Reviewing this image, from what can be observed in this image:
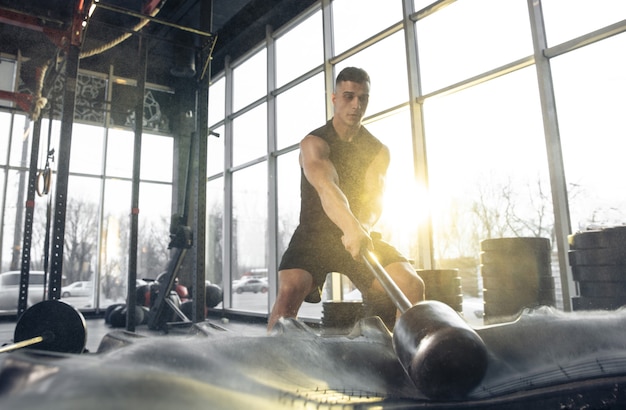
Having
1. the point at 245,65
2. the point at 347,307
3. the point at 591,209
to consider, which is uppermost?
the point at 245,65

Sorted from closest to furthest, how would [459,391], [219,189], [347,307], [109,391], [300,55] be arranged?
[109,391], [459,391], [347,307], [300,55], [219,189]

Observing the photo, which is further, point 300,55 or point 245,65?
point 245,65

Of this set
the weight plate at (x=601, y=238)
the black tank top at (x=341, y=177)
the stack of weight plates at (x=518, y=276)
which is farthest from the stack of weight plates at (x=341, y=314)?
the black tank top at (x=341, y=177)

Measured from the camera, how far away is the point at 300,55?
645cm

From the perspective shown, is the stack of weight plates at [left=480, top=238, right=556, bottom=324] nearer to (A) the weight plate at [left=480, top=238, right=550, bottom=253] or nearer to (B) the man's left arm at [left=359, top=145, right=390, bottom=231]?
(A) the weight plate at [left=480, top=238, right=550, bottom=253]

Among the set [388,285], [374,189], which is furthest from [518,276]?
[388,285]

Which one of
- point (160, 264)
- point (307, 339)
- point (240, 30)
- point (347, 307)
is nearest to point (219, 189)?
point (160, 264)

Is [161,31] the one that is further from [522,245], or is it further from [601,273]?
[601,273]

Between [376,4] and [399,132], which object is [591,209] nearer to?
[399,132]

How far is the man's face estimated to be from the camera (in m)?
1.93

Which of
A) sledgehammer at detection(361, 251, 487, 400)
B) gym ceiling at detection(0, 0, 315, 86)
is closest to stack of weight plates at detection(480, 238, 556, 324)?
sledgehammer at detection(361, 251, 487, 400)

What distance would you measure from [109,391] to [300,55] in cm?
635

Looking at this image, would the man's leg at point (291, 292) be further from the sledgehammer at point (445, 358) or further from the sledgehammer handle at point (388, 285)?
the sledgehammer at point (445, 358)

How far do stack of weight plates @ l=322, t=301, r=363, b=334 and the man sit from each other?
1.71 metres
